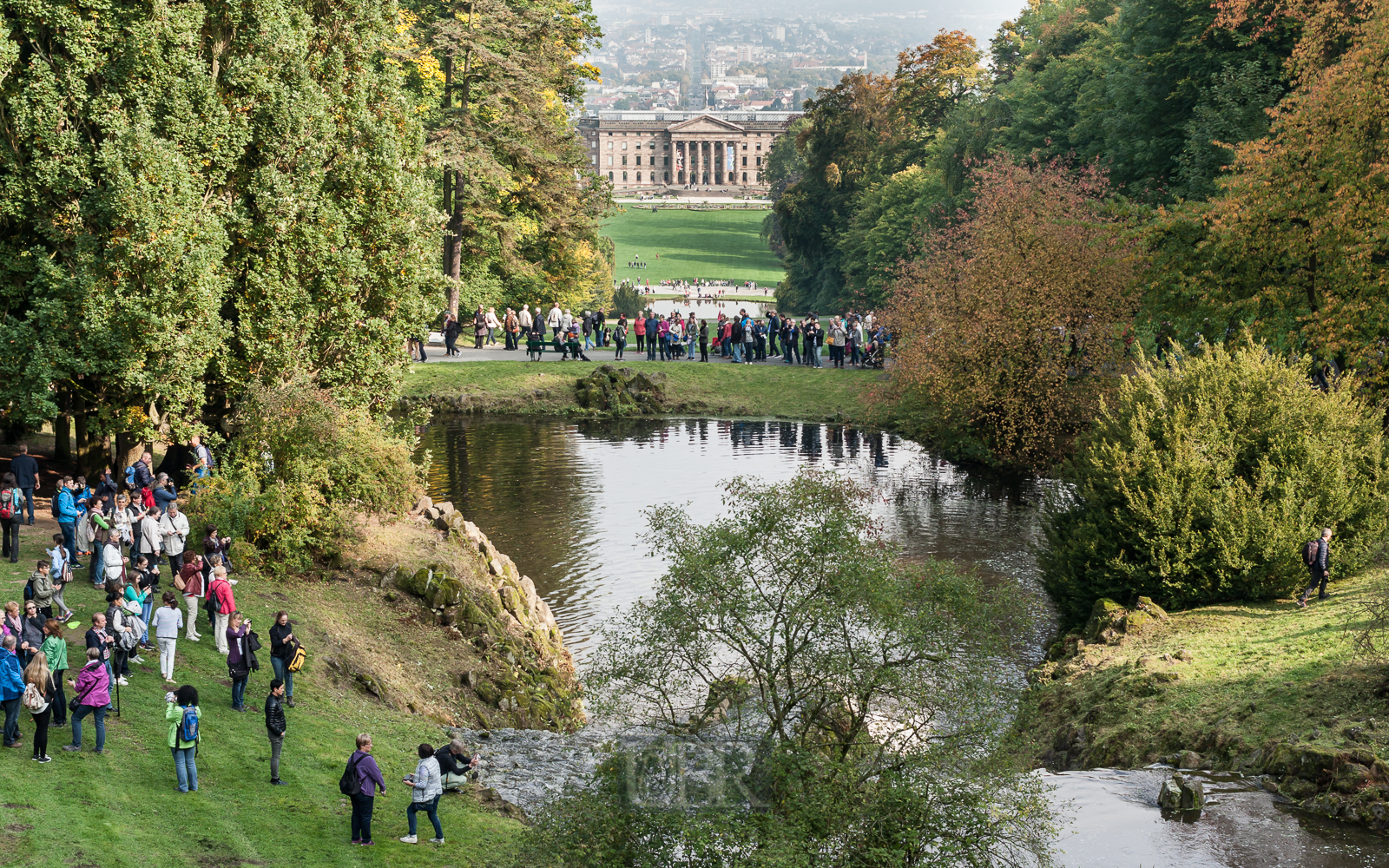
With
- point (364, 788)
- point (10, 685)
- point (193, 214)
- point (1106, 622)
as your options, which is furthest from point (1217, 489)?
point (193, 214)

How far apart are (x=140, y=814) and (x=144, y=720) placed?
2504mm

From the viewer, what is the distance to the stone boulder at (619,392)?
157ft

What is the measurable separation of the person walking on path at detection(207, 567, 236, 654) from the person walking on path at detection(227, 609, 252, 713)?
122 centimetres

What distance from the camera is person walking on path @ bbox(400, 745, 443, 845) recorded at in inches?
567

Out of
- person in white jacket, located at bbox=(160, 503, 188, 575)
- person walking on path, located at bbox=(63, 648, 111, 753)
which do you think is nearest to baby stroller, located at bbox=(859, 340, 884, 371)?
person in white jacket, located at bbox=(160, 503, 188, 575)

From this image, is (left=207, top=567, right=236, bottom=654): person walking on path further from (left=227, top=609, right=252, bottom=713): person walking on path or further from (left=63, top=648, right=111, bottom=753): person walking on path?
(left=63, top=648, right=111, bottom=753): person walking on path

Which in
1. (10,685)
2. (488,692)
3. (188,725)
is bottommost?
(488,692)

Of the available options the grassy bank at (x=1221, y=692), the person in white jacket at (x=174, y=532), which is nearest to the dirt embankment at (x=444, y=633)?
the person in white jacket at (x=174, y=532)

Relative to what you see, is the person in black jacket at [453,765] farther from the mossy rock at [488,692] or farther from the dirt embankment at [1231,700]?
the dirt embankment at [1231,700]

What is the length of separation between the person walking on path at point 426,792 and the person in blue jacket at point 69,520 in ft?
31.5

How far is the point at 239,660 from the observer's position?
16.8 meters

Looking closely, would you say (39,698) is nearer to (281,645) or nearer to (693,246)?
(281,645)

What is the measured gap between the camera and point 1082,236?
37.8 metres

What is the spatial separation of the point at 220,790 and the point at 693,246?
138611 millimetres
